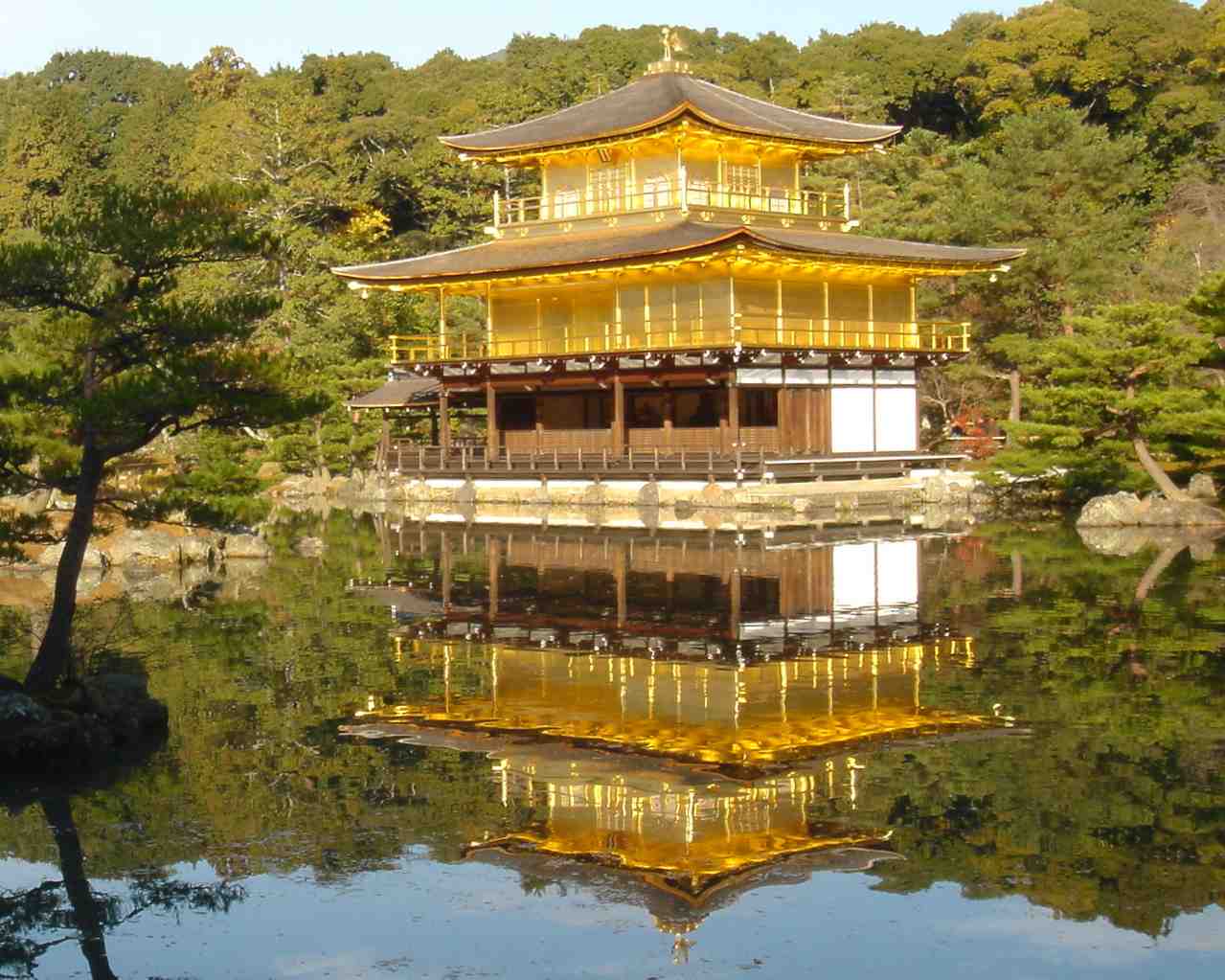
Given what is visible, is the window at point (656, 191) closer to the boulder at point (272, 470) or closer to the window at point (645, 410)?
the window at point (645, 410)

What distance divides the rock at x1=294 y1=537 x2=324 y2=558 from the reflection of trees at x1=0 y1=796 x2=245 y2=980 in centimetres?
2094

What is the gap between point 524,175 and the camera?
259ft

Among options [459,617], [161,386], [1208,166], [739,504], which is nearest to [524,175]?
[1208,166]

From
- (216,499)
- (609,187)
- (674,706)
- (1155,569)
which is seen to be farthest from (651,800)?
(609,187)

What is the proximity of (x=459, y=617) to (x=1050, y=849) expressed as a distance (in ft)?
40.1

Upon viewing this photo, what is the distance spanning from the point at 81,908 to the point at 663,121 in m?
37.2

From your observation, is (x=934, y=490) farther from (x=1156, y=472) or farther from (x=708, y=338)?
(x=1156, y=472)

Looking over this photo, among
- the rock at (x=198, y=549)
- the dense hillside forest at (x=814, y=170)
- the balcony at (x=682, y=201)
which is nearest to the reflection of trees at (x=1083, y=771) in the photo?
the rock at (x=198, y=549)

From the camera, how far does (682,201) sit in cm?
4475

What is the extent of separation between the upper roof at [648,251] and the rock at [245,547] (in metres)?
14.2

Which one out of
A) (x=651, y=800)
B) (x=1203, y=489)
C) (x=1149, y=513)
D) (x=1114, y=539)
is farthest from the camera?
(x=1203, y=489)

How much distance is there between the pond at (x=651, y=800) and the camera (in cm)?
912

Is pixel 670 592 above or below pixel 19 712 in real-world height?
below

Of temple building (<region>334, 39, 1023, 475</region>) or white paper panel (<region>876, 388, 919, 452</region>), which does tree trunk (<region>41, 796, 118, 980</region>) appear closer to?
temple building (<region>334, 39, 1023, 475</region>)
